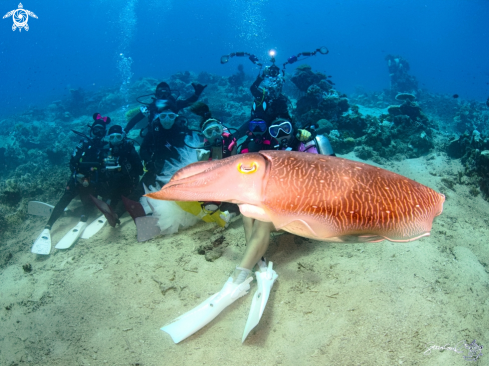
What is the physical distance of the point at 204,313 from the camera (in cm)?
253

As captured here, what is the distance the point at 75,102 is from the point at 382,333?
110 ft

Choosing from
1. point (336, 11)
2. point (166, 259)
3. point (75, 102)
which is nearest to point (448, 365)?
point (166, 259)

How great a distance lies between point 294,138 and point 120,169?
15.2ft

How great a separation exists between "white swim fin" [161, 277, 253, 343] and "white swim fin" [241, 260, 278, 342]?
171 mm

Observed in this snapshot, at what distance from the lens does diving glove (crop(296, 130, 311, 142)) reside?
446 cm

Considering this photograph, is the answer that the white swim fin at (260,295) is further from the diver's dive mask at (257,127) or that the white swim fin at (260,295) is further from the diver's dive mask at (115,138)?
the diver's dive mask at (115,138)

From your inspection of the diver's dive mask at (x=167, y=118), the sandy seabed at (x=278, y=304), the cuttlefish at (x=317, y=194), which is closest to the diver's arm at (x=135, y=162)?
the diver's dive mask at (x=167, y=118)

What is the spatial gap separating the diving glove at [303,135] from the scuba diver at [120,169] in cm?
435

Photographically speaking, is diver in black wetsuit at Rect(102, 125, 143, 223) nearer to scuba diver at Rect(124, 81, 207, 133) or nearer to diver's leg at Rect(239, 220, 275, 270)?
scuba diver at Rect(124, 81, 207, 133)

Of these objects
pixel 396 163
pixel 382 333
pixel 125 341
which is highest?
pixel 382 333

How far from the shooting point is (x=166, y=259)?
3793 millimetres

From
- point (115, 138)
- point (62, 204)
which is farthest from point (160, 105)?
point (62, 204)

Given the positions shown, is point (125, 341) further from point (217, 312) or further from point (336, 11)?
point (336, 11)

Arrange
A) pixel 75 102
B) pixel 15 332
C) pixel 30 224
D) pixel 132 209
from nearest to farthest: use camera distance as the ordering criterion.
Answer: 1. pixel 15 332
2. pixel 132 209
3. pixel 30 224
4. pixel 75 102
